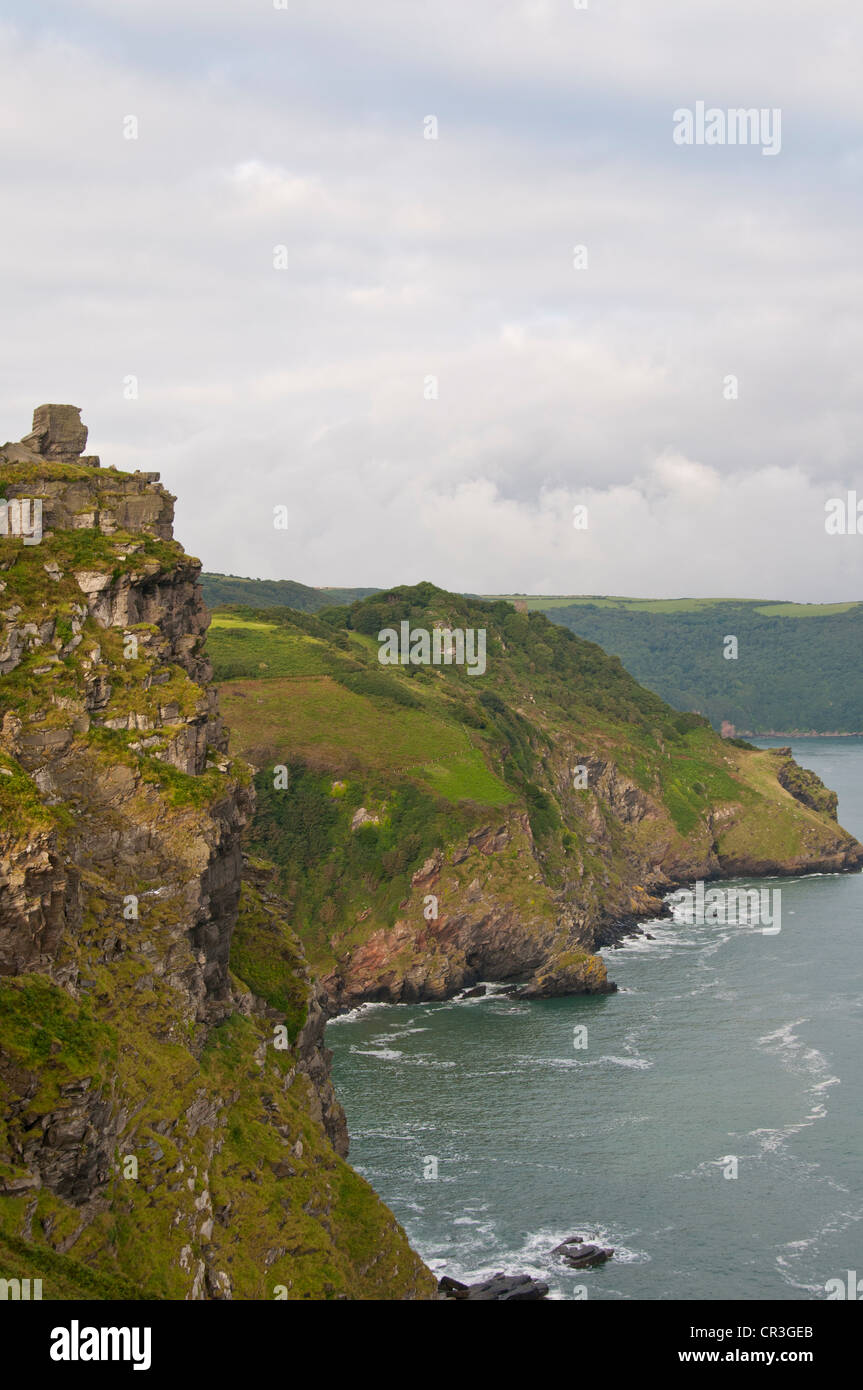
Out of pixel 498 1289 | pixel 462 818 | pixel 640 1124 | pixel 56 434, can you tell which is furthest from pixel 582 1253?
pixel 462 818

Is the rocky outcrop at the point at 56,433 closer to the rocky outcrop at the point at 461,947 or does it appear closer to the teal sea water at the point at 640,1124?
the teal sea water at the point at 640,1124

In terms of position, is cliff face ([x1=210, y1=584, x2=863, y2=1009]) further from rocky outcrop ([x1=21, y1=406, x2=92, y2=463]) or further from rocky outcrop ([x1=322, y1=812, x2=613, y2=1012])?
rocky outcrop ([x1=21, y1=406, x2=92, y2=463])

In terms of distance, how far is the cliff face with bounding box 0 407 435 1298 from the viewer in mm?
37969

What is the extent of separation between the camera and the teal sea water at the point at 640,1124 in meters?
65.9

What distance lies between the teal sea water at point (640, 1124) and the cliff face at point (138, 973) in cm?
1269

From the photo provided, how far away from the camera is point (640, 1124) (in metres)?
84.4

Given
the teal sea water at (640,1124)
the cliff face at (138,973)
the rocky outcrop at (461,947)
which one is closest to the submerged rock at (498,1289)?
the teal sea water at (640,1124)

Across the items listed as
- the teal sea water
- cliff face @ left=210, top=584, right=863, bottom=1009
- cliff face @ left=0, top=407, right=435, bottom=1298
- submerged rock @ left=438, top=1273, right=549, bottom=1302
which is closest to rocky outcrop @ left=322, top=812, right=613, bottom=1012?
cliff face @ left=210, top=584, right=863, bottom=1009

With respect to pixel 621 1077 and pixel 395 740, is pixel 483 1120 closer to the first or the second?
pixel 621 1077

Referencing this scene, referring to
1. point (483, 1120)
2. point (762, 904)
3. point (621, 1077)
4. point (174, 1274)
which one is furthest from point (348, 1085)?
point (762, 904)

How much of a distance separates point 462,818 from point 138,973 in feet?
288

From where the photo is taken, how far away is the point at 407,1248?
56.9m

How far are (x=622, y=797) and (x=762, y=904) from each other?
2886cm

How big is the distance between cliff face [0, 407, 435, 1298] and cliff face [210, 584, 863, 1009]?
5630 centimetres
